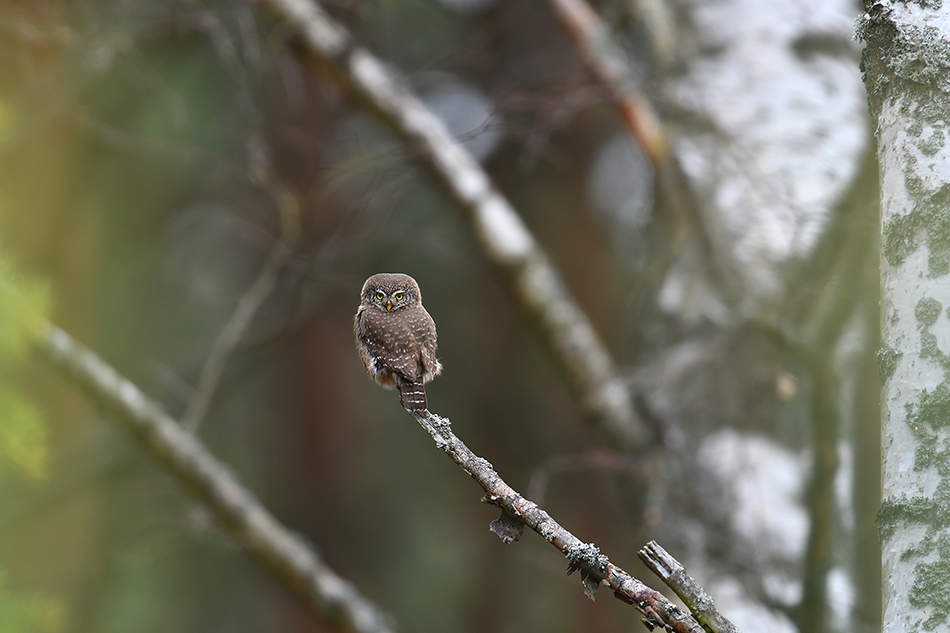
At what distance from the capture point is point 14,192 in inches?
213

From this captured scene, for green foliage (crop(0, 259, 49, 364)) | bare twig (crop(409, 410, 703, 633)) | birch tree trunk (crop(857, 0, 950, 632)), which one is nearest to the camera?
bare twig (crop(409, 410, 703, 633))

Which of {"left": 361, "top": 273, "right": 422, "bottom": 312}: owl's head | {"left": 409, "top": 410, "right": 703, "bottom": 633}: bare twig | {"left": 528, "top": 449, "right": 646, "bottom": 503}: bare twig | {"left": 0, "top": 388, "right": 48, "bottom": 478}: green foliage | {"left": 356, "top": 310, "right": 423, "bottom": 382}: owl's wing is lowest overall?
{"left": 0, "top": 388, "right": 48, "bottom": 478}: green foliage

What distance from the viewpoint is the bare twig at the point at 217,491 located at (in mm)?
2924

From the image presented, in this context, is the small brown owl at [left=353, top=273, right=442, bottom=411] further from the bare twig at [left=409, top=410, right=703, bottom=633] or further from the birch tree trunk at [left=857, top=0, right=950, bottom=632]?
the birch tree trunk at [left=857, top=0, right=950, bottom=632]

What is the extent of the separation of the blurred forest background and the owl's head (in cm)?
78

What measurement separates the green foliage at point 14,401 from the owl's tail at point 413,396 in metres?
0.73

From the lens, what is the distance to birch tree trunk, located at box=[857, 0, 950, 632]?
960 millimetres

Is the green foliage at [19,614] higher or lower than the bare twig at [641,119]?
lower

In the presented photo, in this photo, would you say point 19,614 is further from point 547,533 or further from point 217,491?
point 217,491

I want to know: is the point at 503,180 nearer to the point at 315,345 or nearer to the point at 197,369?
the point at 315,345

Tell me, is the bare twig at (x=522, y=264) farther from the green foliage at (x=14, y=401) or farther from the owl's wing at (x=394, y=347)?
the owl's wing at (x=394, y=347)

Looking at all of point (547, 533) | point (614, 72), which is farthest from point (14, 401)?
point (614, 72)

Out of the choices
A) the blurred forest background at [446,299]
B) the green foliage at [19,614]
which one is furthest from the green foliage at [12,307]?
the green foliage at [19,614]

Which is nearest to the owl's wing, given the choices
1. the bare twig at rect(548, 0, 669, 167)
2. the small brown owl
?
the small brown owl
